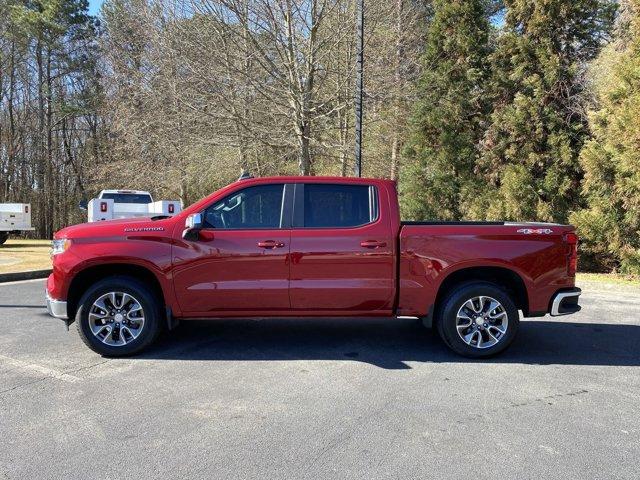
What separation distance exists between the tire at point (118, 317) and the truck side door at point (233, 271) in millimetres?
372

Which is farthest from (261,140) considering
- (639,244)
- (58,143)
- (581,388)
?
(58,143)

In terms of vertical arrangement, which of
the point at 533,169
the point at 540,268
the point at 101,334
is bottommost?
the point at 101,334

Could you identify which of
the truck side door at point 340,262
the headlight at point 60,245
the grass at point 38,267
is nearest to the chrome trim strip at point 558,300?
the truck side door at point 340,262

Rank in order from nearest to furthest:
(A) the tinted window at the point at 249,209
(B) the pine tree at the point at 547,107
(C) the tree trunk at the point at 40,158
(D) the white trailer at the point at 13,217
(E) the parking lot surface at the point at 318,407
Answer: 1. (E) the parking lot surface at the point at 318,407
2. (A) the tinted window at the point at 249,209
3. (B) the pine tree at the point at 547,107
4. (D) the white trailer at the point at 13,217
5. (C) the tree trunk at the point at 40,158

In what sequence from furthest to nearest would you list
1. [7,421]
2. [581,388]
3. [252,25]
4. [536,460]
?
[252,25], [581,388], [7,421], [536,460]

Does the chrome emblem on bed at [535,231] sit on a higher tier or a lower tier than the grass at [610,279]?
higher

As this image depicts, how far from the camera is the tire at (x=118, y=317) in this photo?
535cm

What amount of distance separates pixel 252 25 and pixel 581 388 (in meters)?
14.4

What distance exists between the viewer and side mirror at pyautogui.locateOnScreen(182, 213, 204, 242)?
17.2ft

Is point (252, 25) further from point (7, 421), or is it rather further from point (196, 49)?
point (7, 421)

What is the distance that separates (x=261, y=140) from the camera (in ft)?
52.6

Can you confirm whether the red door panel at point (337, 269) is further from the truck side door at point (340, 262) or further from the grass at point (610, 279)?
the grass at point (610, 279)

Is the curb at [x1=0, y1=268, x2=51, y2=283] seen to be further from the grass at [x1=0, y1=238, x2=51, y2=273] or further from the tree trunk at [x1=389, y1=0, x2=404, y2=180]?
the tree trunk at [x1=389, y1=0, x2=404, y2=180]

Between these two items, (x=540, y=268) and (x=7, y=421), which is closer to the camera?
(x=7, y=421)
